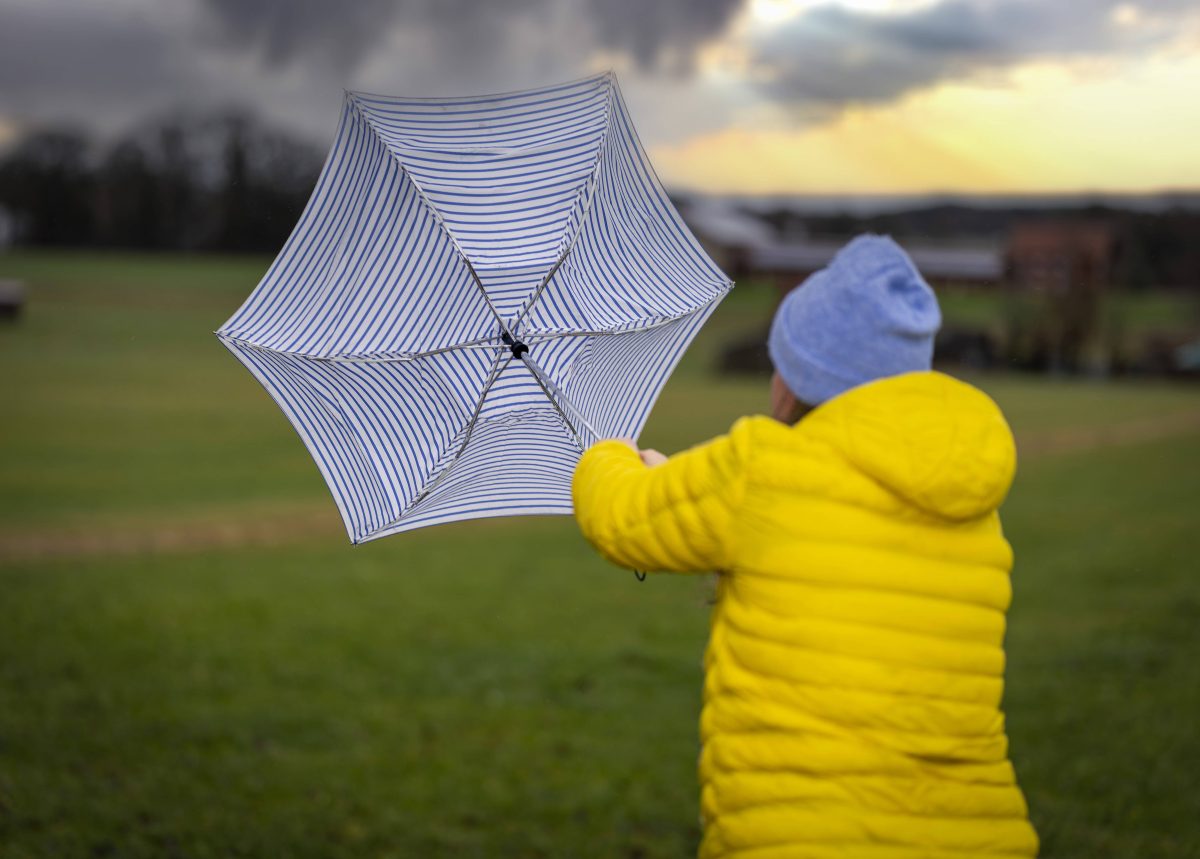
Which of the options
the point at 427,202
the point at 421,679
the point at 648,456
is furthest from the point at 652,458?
the point at 421,679

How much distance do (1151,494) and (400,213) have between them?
1322 centimetres

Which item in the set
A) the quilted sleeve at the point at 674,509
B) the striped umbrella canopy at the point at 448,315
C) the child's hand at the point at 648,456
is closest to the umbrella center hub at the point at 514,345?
the striped umbrella canopy at the point at 448,315

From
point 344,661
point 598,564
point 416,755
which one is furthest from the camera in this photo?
point 598,564

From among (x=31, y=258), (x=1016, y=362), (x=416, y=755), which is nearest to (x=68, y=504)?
(x=416, y=755)

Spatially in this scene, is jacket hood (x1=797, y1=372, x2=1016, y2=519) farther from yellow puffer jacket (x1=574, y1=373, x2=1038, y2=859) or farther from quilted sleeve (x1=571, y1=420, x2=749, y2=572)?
quilted sleeve (x1=571, y1=420, x2=749, y2=572)

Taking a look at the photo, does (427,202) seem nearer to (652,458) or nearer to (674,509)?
(652,458)

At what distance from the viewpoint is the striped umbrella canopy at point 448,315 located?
7.75 feet

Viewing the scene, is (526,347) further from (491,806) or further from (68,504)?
(68,504)

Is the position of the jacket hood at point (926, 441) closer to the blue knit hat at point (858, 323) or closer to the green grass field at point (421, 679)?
the blue knit hat at point (858, 323)

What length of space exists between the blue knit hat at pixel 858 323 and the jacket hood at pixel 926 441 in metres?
0.05

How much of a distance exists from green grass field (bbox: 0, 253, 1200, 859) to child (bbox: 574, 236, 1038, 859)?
1.42 ft

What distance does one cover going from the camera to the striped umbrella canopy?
7.75 feet

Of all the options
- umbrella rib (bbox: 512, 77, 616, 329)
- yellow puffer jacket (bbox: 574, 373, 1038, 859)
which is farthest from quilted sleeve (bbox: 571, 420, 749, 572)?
umbrella rib (bbox: 512, 77, 616, 329)

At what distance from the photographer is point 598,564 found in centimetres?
983
